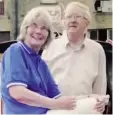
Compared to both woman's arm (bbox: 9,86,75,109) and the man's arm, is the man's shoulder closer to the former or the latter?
the man's arm

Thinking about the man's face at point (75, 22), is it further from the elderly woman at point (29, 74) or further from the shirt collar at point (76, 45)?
the elderly woman at point (29, 74)

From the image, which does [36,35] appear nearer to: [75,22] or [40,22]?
[40,22]

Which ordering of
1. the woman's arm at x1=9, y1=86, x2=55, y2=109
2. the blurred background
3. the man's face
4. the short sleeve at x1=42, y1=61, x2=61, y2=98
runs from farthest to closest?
the blurred background → the man's face → the short sleeve at x1=42, y1=61, x2=61, y2=98 → the woman's arm at x1=9, y1=86, x2=55, y2=109

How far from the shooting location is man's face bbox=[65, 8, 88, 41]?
3.18ft

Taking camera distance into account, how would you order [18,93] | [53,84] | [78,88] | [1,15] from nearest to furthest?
[18,93]
[53,84]
[78,88]
[1,15]

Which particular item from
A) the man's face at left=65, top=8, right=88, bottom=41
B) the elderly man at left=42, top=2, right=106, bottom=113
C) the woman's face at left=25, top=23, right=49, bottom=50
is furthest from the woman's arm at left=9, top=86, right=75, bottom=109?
the man's face at left=65, top=8, right=88, bottom=41

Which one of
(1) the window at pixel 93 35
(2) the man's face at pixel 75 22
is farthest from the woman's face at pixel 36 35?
(1) the window at pixel 93 35

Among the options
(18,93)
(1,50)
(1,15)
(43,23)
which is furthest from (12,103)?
(1,15)

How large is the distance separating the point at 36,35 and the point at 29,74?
100 mm

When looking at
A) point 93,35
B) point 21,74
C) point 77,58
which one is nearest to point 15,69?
point 21,74

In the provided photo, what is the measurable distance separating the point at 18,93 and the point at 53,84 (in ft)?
0.49

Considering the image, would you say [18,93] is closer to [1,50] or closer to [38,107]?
[38,107]

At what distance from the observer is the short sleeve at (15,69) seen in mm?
684

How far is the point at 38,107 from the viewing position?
710 millimetres
